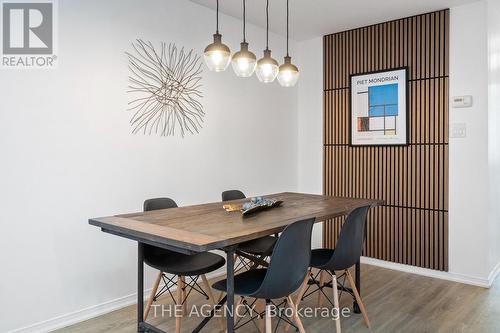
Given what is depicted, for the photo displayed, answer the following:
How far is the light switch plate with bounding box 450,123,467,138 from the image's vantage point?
391 cm

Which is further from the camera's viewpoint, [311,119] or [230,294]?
[311,119]

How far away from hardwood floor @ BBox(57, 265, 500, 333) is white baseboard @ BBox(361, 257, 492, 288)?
9 cm

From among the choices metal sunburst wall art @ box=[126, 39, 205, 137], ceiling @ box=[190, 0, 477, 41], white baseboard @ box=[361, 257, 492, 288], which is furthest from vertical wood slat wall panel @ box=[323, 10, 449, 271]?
metal sunburst wall art @ box=[126, 39, 205, 137]

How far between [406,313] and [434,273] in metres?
1.18

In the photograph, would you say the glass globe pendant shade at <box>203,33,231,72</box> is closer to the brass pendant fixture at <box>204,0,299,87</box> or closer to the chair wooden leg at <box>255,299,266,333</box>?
the brass pendant fixture at <box>204,0,299,87</box>

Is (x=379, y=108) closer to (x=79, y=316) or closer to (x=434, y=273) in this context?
(x=434, y=273)

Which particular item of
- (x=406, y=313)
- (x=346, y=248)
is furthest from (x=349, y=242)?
(x=406, y=313)

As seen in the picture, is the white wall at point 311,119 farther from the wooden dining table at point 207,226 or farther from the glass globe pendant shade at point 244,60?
the glass globe pendant shade at point 244,60

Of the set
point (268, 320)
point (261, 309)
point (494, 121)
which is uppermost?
point (494, 121)

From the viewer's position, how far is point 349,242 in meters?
2.71

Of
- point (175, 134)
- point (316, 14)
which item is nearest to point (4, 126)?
point (175, 134)

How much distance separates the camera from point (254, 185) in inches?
181

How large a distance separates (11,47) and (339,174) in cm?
365

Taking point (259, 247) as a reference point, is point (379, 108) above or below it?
above
